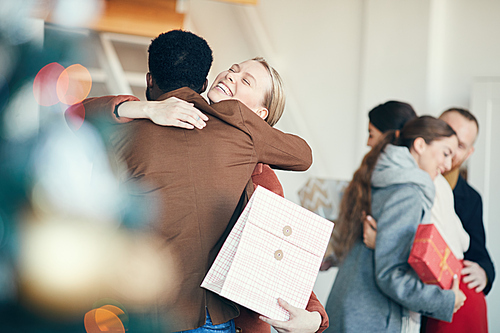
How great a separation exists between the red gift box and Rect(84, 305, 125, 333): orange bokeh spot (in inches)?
25.7

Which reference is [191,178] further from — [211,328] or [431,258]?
[431,258]

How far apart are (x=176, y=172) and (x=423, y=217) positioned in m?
0.79

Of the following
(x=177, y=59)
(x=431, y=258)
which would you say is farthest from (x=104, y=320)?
(x=431, y=258)

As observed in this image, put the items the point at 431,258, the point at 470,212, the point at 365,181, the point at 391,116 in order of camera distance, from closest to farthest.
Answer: the point at 431,258
the point at 365,181
the point at 391,116
the point at 470,212

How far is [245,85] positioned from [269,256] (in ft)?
0.93

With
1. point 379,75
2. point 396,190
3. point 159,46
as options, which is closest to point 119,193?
point 159,46

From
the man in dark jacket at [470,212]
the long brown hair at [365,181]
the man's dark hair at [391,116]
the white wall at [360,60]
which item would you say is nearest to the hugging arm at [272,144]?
the long brown hair at [365,181]

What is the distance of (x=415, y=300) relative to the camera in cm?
105

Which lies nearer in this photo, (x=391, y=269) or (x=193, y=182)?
(x=193, y=182)

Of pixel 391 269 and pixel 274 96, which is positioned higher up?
pixel 274 96

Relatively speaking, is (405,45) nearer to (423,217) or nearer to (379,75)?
(379,75)

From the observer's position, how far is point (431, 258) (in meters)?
0.98

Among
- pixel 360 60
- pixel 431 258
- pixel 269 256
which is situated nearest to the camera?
pixel 269 256

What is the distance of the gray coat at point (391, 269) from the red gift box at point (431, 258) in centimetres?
3
